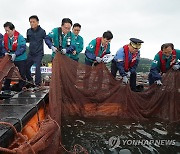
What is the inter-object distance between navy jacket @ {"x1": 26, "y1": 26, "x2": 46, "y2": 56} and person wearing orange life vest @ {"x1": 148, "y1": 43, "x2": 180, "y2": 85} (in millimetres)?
3417

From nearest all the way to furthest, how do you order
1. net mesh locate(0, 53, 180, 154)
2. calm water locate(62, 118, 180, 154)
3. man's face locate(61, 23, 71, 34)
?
calm water locate(62, 118, 180, 154) < net mesh locate(0, 53, 180, 154) < man's face locate(61, 23, 71, 34)

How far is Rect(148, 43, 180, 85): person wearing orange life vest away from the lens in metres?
7.78

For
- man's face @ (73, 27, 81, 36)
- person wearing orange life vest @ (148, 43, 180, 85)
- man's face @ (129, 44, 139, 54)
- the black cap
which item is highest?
man's face @ (73, 27, 81, 36)

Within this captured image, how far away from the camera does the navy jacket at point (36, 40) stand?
8250 mm

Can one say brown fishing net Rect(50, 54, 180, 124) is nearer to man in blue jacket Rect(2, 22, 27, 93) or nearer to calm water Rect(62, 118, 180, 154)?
calm water Rect(62, 118, 180, 154)

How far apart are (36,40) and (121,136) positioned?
418 cm

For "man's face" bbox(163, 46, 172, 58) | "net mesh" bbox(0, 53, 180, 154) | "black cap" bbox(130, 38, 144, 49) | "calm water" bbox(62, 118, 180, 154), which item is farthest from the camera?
"man's face" bbox(163, 46, 172, 58)

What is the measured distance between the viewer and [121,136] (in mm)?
5652

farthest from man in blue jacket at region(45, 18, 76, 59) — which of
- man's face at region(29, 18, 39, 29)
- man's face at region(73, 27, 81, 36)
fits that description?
man's face at region(73, 27, 81, 36)

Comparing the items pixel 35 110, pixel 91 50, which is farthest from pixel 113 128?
pixel 91 50

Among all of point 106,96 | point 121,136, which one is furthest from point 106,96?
point 121,136

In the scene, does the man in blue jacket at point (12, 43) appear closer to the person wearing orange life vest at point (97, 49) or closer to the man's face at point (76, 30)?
the person wearing orange life vest at point (97, 49)

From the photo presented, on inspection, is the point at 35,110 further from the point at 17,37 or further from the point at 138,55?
the point at 138,55

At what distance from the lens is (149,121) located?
22.9 feet
